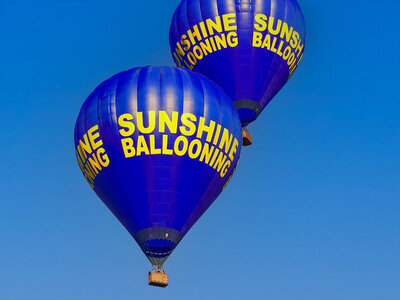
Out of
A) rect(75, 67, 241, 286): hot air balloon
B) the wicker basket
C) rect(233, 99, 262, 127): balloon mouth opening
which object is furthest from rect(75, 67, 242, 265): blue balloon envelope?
rect(233, 99, 262, 127): balloon mouth opening

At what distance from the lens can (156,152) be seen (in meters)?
36.3

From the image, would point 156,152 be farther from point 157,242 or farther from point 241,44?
point 241,44

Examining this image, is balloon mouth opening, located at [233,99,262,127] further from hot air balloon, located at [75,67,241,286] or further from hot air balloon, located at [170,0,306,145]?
hot air balloon, located at [75,67,241,286]

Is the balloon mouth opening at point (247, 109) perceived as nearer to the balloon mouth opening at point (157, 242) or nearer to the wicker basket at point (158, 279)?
Result: the balloon mouth opening at point (157, 242)

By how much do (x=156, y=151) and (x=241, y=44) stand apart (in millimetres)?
8375

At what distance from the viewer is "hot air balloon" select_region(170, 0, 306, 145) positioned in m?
42.8

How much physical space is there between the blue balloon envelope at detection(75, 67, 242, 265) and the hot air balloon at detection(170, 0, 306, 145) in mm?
5244

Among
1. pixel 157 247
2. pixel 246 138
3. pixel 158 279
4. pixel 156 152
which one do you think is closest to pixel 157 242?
pixel 157 247

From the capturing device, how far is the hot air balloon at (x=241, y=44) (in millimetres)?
42812

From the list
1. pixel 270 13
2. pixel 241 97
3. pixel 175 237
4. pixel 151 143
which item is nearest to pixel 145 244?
pixel 175 237

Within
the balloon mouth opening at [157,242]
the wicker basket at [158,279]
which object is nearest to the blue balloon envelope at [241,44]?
the balloon mouth opening at [157,242]

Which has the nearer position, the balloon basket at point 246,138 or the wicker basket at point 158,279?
the wicker basket at point 158,279

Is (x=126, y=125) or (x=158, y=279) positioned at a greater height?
(x=126, y=125)

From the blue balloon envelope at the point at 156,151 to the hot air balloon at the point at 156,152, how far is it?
0.03 meters
